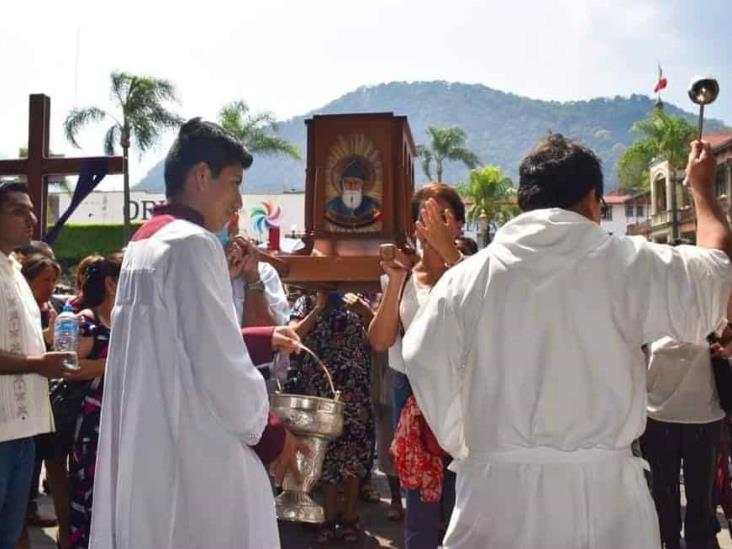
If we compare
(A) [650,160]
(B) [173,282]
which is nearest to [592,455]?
(B) [173,282]

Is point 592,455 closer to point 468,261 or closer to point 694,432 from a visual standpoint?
point 468,261

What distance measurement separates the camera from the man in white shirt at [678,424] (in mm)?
5180

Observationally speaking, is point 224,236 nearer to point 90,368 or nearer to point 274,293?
point 274,293

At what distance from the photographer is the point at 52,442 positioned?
5.06 meters

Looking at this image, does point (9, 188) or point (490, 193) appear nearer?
point (9, 188)

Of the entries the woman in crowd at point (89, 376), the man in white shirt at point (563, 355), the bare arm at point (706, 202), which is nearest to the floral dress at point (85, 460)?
the woman in crowd at point (89, 376)

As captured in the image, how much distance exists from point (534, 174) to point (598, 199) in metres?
0.24

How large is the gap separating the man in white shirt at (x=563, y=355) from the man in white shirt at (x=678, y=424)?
2.82 m

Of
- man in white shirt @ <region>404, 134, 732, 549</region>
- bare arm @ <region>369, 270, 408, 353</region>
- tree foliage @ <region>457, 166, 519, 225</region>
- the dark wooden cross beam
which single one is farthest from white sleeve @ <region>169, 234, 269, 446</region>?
tree foliage @ <region>457, 166, 519, 225</region>

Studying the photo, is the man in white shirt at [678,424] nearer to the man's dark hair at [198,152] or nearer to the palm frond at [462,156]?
the man's dark hair at [198,152]

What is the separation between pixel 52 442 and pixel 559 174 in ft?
12.0

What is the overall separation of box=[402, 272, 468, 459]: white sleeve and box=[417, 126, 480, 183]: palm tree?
5184 centimetres

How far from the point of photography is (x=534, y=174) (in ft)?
9.04

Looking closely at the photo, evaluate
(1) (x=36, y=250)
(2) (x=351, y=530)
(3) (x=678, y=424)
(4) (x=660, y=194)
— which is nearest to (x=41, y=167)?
(1) (x=36, y=250)
